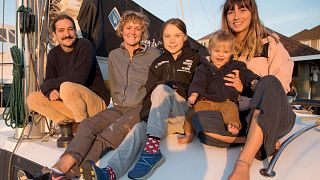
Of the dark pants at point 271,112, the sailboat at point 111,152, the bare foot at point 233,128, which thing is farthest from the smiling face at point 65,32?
the dark pants at point 271,112

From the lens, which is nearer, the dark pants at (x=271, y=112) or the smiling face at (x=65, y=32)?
the dark pants at (x=271, y=112)

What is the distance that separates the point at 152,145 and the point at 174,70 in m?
0.76

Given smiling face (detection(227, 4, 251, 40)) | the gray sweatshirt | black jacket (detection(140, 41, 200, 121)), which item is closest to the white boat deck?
black jacket (detection(140, 41, 200, 121))

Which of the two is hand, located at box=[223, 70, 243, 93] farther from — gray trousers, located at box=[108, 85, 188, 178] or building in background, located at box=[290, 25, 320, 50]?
building in background, located at box=[290, 25, 320, 50]

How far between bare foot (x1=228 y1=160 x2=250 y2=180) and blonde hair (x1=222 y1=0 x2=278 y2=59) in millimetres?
1028

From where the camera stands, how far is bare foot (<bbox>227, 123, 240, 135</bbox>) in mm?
2098

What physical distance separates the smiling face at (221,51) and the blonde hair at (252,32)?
0.78 feet

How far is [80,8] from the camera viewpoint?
14.5ft

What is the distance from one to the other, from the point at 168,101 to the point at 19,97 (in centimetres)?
165

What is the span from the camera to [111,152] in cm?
249

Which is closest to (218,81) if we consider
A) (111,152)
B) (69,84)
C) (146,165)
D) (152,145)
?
(152,145)

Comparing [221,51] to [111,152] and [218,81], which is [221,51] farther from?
[111,152]

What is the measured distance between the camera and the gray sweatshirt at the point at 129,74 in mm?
2871

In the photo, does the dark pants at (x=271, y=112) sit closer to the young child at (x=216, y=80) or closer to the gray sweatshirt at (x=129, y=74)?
the young child at (x=216, y=80)
